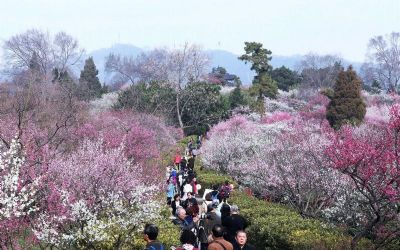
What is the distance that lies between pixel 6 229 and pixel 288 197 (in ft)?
29.5

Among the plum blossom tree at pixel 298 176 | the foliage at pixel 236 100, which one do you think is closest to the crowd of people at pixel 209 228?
the plum blossom tree at pixel 298 176

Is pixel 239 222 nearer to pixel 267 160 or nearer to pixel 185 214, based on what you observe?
pixel 185 214

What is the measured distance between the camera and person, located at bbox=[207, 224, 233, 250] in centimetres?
641

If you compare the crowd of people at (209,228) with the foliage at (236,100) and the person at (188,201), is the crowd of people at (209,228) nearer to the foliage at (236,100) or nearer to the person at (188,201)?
the person at (188,201)

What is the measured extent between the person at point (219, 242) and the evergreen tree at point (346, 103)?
27.0 m

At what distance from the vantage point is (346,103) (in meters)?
32.6

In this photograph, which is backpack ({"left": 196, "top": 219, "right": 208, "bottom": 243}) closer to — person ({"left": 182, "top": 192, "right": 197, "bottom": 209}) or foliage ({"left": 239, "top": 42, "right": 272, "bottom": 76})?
person ({"left": 182, "top": 192, "right": 197, "bottom": 209})

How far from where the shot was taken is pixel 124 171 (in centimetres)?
1316

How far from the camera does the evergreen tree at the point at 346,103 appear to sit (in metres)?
32.5

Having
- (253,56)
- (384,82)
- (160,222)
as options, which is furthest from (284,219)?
(384,82)

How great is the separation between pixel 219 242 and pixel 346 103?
28.1 metres

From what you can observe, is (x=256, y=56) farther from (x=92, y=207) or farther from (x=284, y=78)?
(x=92, y=207)

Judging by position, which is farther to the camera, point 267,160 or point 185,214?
point 267,160

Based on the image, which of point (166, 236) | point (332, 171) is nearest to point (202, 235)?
point (166, 236)
